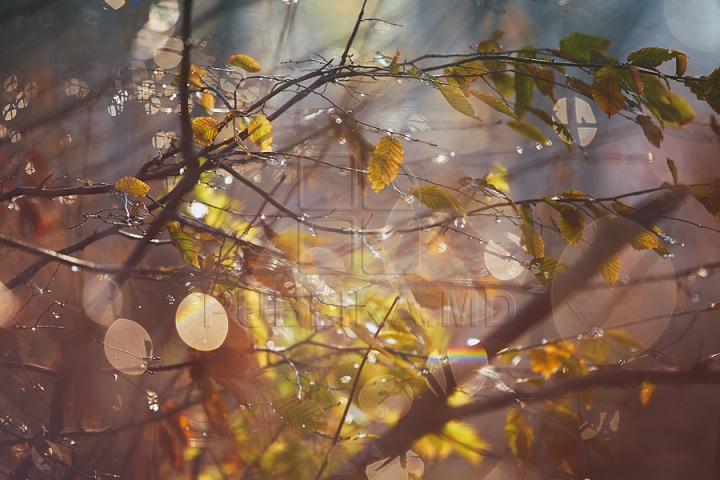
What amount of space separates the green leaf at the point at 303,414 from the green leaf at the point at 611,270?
41cm

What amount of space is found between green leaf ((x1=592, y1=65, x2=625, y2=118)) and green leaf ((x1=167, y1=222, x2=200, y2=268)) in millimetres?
407

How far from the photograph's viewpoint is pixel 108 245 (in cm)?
51

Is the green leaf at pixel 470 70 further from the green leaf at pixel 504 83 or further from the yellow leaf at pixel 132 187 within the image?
the yellow leaf at pixel 132 187

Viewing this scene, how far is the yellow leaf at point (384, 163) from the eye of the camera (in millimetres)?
396

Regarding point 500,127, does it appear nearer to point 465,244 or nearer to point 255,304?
point 465,244

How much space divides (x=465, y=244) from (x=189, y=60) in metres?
0.40

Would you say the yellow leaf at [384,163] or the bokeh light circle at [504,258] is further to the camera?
the bokeh light circle at [504,258]

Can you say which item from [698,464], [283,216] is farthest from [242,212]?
[698,464]

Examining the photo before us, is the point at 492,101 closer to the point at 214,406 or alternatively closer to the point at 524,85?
the point at 524,85

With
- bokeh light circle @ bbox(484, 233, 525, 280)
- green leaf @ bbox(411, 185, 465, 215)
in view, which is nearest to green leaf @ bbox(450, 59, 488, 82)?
green leaf @ bbox(411, 185, 465, 215)

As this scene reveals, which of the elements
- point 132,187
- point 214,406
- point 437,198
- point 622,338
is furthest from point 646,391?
point 132,187

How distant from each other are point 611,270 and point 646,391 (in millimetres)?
179

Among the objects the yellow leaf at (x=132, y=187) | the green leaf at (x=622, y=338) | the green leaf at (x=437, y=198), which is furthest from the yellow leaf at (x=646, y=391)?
the yellow leaf at (x=132, y=187)

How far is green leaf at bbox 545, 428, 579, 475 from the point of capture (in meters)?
0.57
